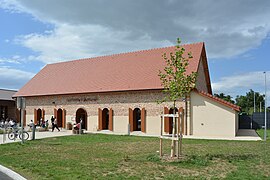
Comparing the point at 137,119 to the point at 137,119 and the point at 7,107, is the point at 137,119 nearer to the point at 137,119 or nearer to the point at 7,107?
the point at 137,119

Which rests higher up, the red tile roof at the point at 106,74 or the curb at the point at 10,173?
the red tile roof at the point at 106,74

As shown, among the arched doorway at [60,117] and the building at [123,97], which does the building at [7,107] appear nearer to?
the building at [123,97]

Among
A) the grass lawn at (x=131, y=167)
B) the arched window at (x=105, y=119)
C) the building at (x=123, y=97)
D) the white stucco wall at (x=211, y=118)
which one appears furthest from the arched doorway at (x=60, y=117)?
the grass lawn at (x=131, y=167)

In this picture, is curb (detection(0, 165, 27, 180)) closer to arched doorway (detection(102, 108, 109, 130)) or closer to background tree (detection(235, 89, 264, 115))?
arched doorway (detection(102, 108, 109, 130))

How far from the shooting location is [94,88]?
27.8m

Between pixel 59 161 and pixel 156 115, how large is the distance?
15108 mm

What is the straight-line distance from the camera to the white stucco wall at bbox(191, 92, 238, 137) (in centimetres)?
2216

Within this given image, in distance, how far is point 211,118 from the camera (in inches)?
894

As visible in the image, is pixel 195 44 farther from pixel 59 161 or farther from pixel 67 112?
pixel 59 161

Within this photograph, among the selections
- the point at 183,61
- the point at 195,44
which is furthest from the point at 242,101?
the point at 183,61

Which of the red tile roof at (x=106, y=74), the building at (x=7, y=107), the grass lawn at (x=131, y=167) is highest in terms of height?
the red tile roof at (x=106, y=74)

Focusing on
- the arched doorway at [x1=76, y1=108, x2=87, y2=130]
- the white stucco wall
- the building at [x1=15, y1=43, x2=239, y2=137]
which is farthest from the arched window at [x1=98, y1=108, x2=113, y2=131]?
the white stucco wall

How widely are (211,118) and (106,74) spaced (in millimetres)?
11493

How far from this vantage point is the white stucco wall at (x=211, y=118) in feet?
72.7
